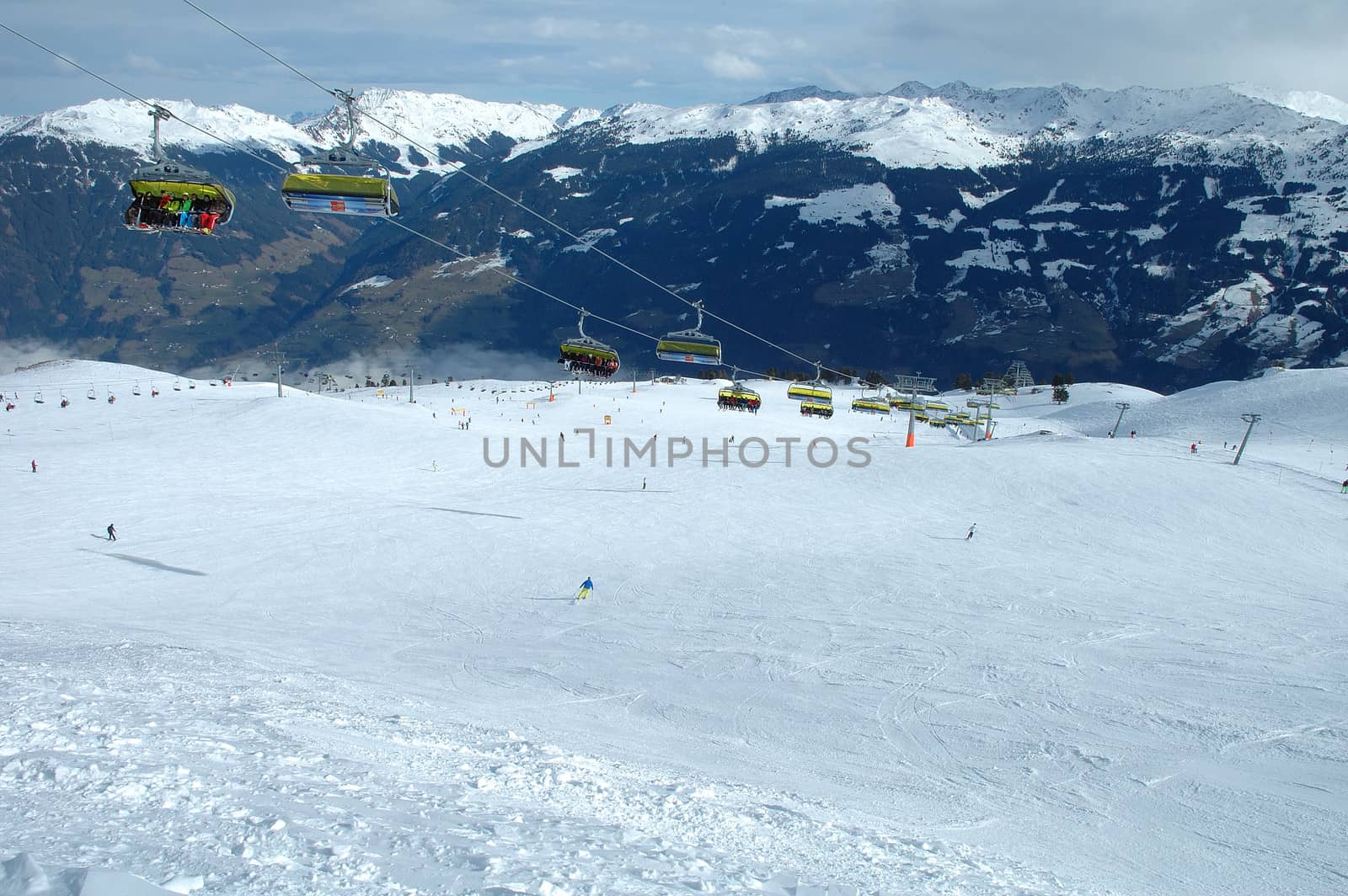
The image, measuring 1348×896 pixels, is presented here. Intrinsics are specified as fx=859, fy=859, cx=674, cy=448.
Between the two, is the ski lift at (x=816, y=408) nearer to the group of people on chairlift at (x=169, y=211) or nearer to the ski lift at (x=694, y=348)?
the ski lift at (x=694, y=348)

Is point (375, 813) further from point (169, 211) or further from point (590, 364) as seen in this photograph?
point (590, 364)

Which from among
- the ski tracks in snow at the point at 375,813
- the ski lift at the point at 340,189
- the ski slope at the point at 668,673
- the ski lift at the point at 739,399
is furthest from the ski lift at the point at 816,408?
the ski tracks in snow at the point at 375,813

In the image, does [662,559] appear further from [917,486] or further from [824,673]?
[917,486]

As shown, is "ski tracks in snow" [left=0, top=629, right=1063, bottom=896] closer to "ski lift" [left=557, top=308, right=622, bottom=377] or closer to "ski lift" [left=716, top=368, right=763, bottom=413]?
"ski lift" [left=557, top=308, right=622, bottom=377]

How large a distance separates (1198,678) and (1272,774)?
5.80 meters

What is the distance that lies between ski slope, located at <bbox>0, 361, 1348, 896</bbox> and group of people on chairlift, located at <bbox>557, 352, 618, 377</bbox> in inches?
303

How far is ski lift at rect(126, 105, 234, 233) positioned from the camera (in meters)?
18.5

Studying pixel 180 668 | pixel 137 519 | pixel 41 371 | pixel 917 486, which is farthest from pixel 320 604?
pixel 41 371

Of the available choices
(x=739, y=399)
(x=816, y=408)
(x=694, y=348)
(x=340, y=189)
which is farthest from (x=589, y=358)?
(x=816, y=408)

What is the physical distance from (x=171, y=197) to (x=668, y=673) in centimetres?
1634

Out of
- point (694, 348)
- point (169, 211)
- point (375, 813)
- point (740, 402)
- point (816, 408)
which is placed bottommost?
point (375, 813)

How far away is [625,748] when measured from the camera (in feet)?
57.0

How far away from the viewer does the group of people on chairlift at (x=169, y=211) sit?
60.9 ft

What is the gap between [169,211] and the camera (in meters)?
18.5
